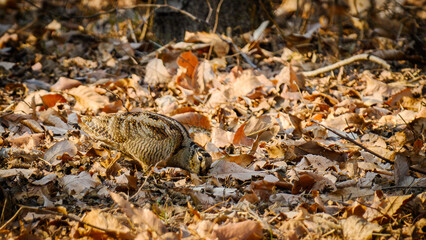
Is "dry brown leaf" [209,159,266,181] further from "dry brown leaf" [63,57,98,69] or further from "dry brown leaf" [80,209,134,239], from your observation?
"dry brown leaf" [63,57,98,69]

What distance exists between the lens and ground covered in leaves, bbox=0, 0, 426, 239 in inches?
101

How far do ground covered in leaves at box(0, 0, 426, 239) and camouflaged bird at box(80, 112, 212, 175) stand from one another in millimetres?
125

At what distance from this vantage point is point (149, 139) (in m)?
3.85

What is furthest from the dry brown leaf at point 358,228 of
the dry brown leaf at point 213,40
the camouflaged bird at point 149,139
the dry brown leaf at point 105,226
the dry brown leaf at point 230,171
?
the dry brown leaf at point 213,40

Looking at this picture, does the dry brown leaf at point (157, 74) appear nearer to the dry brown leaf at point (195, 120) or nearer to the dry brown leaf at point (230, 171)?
the dry brown leaf at point (195, 120)

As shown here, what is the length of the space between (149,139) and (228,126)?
1195mm

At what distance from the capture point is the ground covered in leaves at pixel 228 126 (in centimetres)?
257

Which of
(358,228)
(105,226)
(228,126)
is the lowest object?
(228,126)

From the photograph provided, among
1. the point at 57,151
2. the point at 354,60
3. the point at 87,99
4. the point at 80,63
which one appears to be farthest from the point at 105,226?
the point at 80,63

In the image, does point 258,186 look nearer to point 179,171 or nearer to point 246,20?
point 179,171

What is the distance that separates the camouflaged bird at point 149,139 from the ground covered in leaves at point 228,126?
0.41 feet

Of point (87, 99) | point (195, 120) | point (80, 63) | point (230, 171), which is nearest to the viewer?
point (230, 171)

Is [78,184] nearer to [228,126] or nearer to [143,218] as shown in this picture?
[143,218]

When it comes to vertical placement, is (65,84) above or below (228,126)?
below
